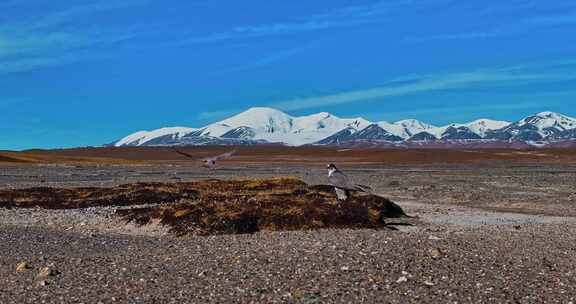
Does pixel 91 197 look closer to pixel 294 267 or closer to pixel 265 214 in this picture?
pixel 265 214

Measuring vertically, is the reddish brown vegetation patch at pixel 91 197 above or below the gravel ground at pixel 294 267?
above

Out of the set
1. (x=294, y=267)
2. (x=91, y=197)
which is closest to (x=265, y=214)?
(x=294, y=267)

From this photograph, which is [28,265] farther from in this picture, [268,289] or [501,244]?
[501,244]

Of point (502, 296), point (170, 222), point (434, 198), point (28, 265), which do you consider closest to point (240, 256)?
point (28, 265)

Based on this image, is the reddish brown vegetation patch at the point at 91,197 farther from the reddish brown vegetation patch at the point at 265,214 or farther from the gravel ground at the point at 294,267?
the gravel ground at the point at 294,267

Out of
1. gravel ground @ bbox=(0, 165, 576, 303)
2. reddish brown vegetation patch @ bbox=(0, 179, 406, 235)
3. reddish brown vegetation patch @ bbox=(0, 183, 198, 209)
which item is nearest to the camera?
gravel ground @ bbox=(0, 165, 576, 303)

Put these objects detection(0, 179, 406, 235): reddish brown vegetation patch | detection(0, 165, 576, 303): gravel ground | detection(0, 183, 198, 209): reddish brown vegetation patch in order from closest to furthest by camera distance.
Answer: detection(0, 165, 576, 303): gravel ground, detection(0, 179, 406, 235): reddish brown vegetation patch, detection(0, 183, 198, 209): reddish brown vegetation patch

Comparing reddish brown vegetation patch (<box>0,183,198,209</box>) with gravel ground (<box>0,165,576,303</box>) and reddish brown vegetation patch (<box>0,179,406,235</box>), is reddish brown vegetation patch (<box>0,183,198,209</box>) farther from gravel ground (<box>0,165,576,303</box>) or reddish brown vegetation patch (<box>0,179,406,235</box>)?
gravel ground (<box>0,165,576,303</box>)

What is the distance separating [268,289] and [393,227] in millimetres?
10712

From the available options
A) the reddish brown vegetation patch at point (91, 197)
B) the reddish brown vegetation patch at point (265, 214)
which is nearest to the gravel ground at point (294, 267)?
the reddish brown vegetation patch at point (265, 214)

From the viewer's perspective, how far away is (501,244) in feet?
54.7

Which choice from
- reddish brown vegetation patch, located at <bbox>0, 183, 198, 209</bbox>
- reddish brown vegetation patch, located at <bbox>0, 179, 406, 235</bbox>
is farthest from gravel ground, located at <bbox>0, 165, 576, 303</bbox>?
reddish brown vegetation patch, located at <bbox>0, 183, 198, 209</bbox>

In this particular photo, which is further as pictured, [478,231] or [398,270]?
[478,231]

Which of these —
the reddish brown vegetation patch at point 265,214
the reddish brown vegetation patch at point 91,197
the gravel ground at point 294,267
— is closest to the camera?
the gravel ground at point 294,267
